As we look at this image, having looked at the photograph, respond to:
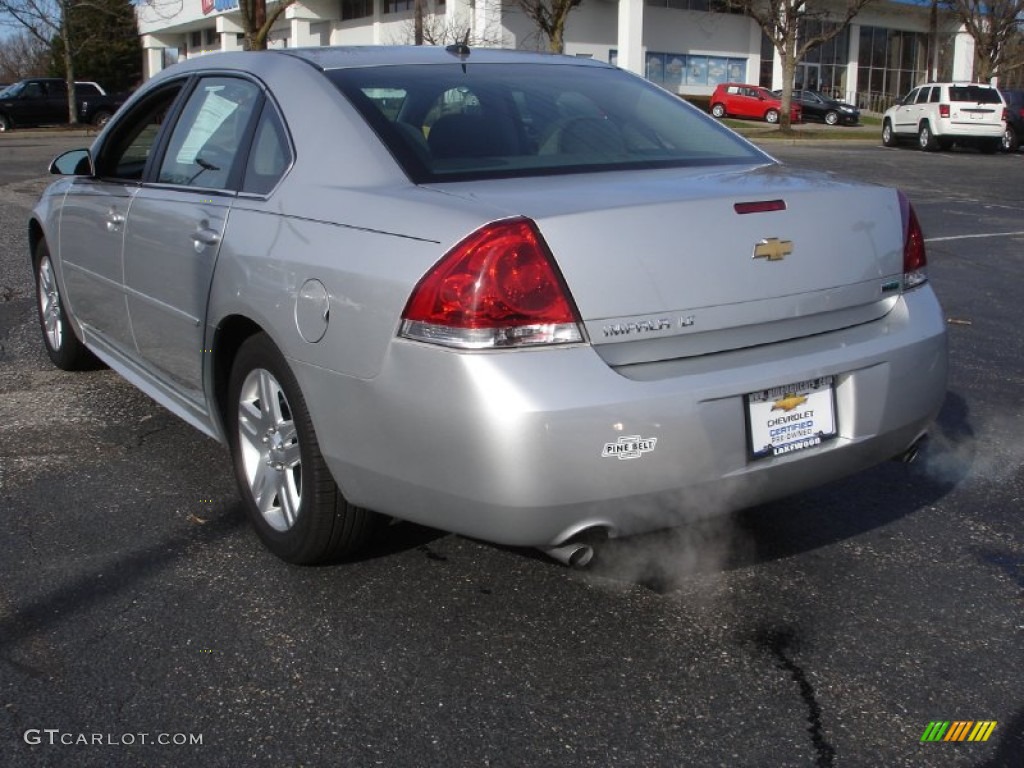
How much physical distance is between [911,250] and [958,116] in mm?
29690

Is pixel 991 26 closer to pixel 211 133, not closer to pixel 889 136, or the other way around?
pixel 889 136

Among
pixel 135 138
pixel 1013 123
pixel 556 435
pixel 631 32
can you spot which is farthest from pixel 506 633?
pixel 631 32

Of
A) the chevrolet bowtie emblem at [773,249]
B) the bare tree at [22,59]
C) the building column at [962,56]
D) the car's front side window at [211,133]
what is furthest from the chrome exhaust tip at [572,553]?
the bare tree at [22,59]

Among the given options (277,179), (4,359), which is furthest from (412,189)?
(4,359)

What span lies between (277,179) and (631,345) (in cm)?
133

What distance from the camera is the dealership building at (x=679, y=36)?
148 ft

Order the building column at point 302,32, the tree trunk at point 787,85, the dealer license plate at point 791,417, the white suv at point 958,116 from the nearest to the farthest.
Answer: the dealer license plate at point 791,417 < the white suv at point 958,116 < the tree trunk at point 787,85 < the building column at point 302,32

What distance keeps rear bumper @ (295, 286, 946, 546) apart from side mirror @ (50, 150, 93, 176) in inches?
95.6

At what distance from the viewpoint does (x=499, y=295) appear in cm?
279

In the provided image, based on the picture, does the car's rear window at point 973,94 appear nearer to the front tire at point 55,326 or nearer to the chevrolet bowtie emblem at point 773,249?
the front tire at point 55,326

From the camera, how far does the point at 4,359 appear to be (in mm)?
6398

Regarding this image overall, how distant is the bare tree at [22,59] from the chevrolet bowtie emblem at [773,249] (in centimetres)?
7027

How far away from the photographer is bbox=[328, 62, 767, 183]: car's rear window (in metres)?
3.43

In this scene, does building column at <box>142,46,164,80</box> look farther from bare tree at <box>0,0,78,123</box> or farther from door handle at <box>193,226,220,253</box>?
door handle at <box>193,226,220,253</box>
